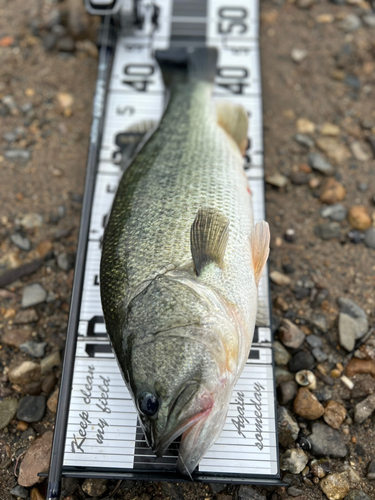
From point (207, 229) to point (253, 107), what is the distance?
2.16m

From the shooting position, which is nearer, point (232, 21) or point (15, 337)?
point (15, 337)

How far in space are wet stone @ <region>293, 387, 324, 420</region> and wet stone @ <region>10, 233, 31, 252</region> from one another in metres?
2.64

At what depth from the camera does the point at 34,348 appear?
131 inches

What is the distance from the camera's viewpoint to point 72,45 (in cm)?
475

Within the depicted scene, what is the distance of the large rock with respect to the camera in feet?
9.30

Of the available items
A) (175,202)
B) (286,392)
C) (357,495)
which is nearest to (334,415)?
(286,392)

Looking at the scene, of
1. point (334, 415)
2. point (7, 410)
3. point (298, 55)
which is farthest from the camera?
point (298, 55)

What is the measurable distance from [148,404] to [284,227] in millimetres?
2223

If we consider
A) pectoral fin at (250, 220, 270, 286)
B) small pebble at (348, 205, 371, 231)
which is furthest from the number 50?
pectoral fin at (250, 220, 270, 286)

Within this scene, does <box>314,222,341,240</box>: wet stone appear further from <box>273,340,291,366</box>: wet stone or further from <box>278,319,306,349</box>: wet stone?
<box>273,340,291,366</box>: wet stone

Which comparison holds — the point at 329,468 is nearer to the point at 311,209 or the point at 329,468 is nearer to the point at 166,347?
the point at 166,347

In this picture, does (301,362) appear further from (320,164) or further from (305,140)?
(305,140)

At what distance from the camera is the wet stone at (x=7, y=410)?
307cm

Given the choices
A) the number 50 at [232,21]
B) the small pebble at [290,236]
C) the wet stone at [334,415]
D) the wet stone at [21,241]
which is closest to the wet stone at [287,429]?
the wet stone at [334,415]
